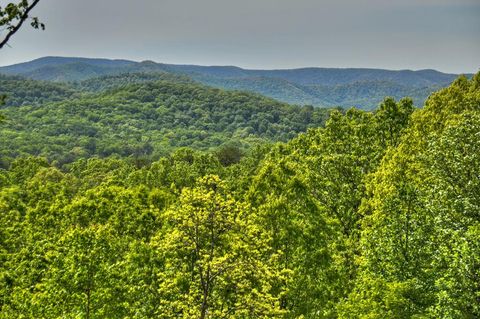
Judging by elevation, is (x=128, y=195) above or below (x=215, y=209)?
below

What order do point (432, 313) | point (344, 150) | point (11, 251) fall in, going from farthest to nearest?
point (344, 150)
point (11, 251)
point (432, 313)

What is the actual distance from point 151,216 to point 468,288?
97.4ft

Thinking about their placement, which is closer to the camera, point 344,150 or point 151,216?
point 151,216

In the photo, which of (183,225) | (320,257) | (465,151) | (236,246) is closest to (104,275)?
(183,225)

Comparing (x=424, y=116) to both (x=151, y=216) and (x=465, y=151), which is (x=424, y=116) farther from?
(x=151, y=216)

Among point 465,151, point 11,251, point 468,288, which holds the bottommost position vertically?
point 11,251

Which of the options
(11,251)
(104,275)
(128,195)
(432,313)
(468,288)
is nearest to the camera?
(468,288)

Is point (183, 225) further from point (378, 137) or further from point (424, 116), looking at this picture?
point (378, 137)

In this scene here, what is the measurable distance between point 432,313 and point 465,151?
1419 centimetres

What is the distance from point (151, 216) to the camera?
44812 millimetres

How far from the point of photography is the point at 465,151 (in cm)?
3434

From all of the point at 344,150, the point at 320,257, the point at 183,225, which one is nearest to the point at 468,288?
the point at 320,257

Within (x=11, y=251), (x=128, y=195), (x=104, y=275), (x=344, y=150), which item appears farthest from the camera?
(x=344, y=150)

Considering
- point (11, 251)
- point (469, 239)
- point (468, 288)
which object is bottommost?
point (11, 251)
